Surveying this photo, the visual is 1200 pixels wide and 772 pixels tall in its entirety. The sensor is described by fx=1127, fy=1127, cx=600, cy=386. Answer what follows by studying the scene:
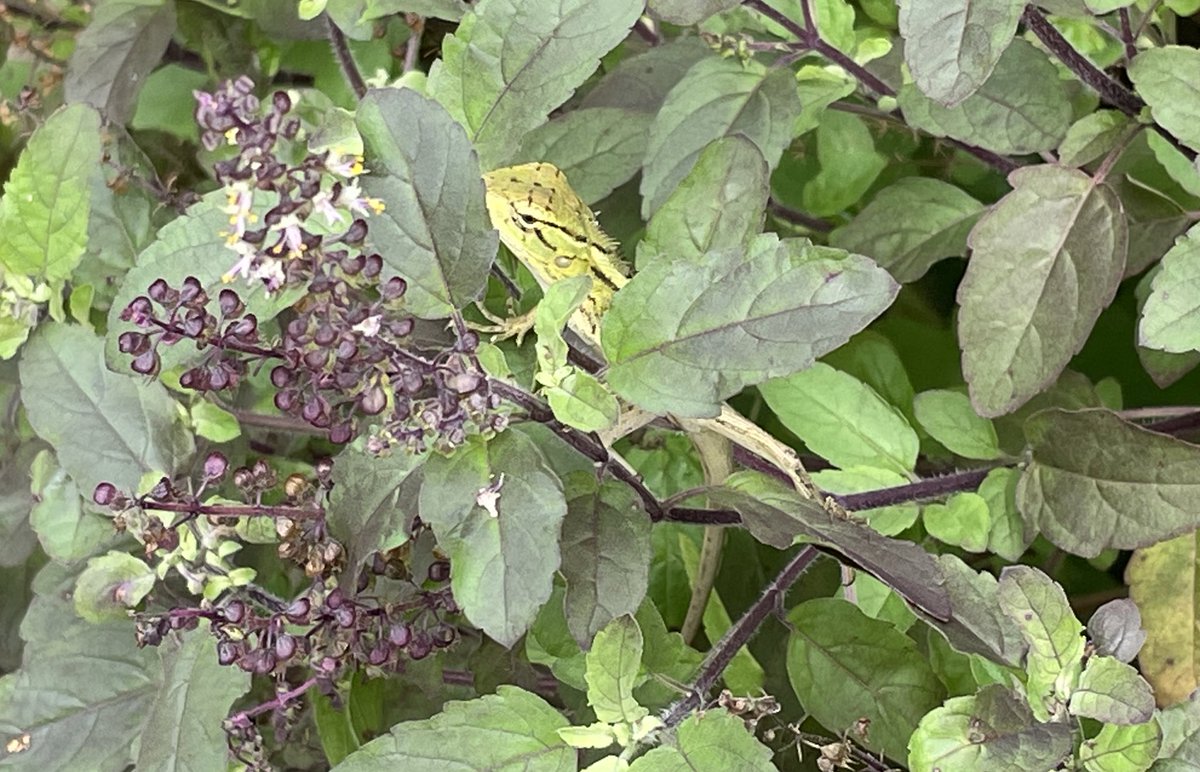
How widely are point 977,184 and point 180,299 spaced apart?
1080mm

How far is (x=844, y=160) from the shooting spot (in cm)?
121

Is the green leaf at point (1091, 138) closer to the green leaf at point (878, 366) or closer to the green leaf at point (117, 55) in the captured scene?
the green leaf at point (878, 366)

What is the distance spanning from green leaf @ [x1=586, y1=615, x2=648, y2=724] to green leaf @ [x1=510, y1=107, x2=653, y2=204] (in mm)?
534

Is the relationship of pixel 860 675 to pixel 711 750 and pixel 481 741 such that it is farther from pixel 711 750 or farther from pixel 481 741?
pixel 481 741

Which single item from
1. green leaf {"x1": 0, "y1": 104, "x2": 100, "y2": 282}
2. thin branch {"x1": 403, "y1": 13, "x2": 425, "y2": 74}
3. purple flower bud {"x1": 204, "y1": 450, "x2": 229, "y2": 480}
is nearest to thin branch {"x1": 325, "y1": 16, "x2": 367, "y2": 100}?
thin branch {"x1": 403, "y1": 13, "x2": 425, "y2": 74}

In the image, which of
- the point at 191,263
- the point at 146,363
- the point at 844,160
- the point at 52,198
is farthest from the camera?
the point at 844,160

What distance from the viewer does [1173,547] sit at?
1.06 meters

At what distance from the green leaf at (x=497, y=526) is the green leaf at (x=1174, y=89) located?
59 centimetres

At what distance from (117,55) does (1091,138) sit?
100 cm

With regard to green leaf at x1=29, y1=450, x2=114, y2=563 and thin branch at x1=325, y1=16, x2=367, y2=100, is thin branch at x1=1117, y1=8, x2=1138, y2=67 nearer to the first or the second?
thin branch at x1=325, y1=16, x2=367, y2=100

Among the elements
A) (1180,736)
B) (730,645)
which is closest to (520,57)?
(730,645)

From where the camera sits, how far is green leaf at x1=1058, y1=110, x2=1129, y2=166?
3.30ft

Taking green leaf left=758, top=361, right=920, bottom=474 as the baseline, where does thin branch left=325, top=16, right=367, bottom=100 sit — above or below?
above

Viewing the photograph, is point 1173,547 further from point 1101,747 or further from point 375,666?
point 375,666
